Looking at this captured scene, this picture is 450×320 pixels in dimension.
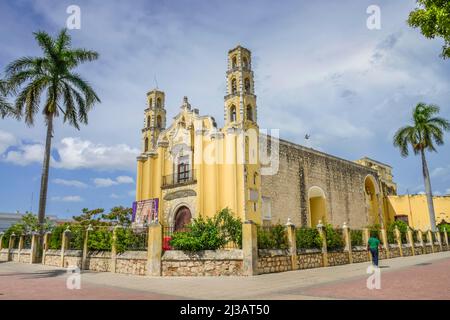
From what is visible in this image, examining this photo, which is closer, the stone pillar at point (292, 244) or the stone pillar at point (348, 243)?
the stone pillar at point (292, 244)

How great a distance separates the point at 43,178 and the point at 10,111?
4447mm

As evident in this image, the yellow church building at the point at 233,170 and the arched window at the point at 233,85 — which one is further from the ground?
the arched window at the point at 233,85

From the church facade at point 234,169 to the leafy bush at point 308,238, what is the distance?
164 inches

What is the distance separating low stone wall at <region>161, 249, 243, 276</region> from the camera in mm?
12445

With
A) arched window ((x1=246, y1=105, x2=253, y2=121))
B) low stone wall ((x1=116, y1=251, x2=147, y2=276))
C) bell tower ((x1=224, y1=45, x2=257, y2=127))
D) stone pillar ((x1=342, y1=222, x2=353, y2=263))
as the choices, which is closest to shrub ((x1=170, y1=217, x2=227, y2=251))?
low stone wall ((x1=116, y1=251, x2=147, y2=276))

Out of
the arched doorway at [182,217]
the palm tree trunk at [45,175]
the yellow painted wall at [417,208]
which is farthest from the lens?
the yellow painted wall at [417,208]

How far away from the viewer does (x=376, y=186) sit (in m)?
33.4

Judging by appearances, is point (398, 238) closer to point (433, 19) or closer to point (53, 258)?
point (433, 19)

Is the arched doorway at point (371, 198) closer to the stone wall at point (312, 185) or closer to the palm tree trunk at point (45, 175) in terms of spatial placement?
the stone wall at point (312, 185)

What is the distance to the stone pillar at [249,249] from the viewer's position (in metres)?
12.4

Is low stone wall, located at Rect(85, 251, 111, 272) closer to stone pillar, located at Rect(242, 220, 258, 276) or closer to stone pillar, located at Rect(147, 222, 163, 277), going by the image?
stone pillar, located at Rect(147, 222, 163, 277)

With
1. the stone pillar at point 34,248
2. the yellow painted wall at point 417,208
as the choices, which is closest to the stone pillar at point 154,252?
the stone pillar at point 34,248

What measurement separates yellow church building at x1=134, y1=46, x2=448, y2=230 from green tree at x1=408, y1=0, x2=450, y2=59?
1206 centimetres
